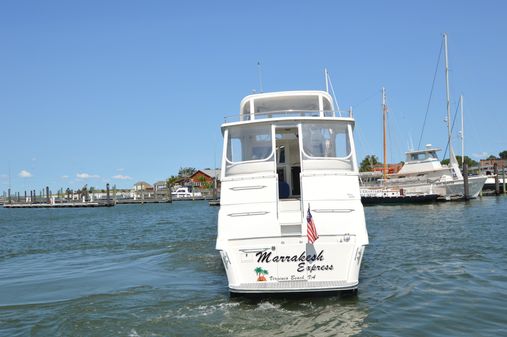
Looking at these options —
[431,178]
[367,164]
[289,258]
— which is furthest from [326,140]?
[367,164]

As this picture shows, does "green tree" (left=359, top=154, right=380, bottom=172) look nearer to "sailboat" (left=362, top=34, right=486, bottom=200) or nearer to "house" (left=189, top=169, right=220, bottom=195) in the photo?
"house" (left=189, top=169, right=220, bottom=195)

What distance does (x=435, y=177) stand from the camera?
53.5 meters

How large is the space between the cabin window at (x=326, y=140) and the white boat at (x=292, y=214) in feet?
0.08

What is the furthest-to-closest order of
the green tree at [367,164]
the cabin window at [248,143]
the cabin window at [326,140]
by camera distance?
the green tree at [367,164]
the cabin window at [248,143]
the cabin window at [326,140]

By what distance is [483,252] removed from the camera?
54.7 feet

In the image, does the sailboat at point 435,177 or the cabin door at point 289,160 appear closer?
the cabin door at point 289,160

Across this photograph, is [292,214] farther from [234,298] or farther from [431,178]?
[431,178]

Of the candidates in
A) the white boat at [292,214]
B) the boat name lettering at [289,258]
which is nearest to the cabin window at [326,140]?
the white boat at [292,214]

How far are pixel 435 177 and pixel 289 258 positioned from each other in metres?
47.7

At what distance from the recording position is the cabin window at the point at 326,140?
11.5 meters

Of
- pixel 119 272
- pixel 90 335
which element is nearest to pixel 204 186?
pixel 119 272

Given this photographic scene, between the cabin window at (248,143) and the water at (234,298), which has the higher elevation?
Answer: the cabin window at (248,143)

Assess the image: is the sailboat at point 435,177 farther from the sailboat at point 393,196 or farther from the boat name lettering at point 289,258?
the boat name lettering at point 289,258

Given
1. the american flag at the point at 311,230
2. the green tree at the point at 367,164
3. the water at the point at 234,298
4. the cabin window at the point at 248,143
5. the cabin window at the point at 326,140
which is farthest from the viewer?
the green tree at the point at 367,164
